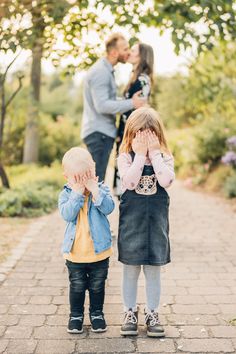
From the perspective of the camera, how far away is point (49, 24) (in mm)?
7262

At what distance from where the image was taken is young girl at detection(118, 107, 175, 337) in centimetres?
361

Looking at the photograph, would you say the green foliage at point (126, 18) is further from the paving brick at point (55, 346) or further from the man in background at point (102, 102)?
the paving brick at point (55, 346)

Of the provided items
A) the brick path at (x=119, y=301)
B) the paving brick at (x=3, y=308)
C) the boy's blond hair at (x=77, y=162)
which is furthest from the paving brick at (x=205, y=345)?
the paving brick at (x=3, y=308)

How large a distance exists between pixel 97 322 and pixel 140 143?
114 centimetres

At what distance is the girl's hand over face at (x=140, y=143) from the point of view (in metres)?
3.59

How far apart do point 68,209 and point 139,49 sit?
270cm

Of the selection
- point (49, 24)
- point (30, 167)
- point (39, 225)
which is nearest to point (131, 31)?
point (49, 24)

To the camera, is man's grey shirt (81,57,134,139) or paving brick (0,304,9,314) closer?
paving brick (0,304,9,314)

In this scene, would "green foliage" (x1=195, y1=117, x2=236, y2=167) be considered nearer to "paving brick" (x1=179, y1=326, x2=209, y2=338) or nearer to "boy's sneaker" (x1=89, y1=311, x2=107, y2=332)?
"paving brick" (x1=179, y1=326, x2=209, y2=338)

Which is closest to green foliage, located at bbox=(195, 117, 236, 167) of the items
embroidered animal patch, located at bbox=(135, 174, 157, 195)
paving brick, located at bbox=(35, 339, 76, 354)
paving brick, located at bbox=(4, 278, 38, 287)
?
paving brick, located at bbox=(4, 278, 38, 287)

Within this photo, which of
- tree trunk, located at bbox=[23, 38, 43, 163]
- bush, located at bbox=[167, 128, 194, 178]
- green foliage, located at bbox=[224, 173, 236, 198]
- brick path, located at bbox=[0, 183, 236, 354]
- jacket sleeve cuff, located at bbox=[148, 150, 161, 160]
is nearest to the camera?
brick path, located at bbox=[0, 183, 236, 354]

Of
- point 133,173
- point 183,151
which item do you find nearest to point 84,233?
point 133,173

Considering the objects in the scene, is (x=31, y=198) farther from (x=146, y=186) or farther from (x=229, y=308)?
(x=146, y=186)

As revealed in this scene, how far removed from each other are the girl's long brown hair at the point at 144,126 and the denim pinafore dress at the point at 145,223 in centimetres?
18
